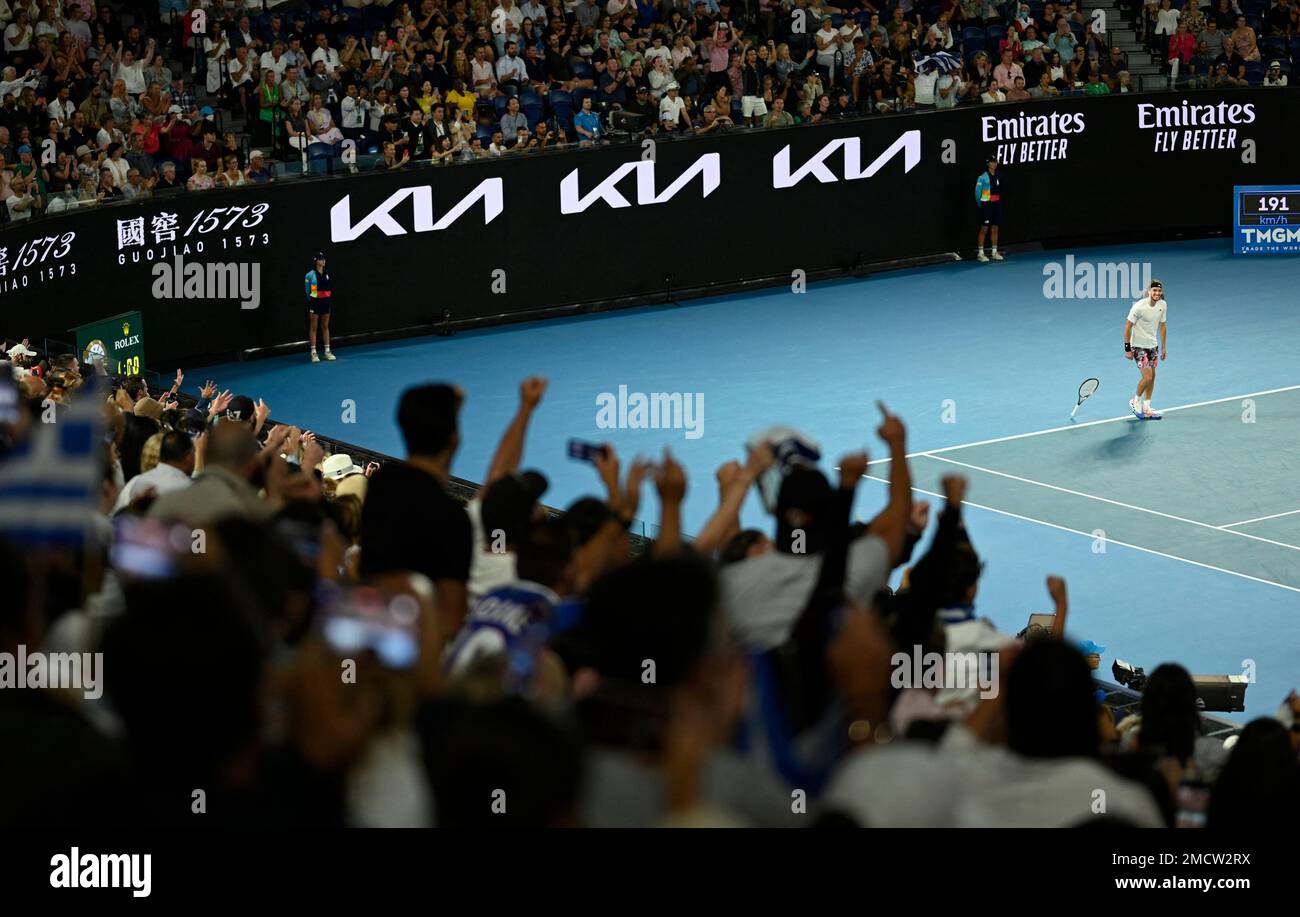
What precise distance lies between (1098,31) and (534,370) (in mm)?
14794

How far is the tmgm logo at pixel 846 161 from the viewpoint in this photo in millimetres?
31953

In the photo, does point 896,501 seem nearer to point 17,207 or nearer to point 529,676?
point 529,676

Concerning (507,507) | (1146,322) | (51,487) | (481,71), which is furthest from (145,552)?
(481,71)

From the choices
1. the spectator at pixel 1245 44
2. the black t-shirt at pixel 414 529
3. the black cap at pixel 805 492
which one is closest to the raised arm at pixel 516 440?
the black t-shirt at pixel 414 529

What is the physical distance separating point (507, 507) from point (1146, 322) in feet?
60.7

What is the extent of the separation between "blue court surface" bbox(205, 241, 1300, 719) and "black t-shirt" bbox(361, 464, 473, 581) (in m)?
10.4

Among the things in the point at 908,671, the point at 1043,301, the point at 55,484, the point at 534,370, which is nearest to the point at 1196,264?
the point at 1043,301

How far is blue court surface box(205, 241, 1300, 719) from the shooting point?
18.2 m

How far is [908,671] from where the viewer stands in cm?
647

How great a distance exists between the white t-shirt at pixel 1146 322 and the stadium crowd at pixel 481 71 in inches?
379

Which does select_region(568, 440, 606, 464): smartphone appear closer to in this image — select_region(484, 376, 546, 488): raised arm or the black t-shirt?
select_region(484, 376, 546, 488): raised arm

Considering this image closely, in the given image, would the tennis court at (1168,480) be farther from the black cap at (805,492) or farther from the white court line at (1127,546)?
the black cap at (805,492)

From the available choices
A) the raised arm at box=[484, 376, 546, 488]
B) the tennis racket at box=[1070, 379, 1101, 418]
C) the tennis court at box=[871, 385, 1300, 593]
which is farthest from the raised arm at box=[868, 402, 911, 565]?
the tennis racket at box=[1070, 379, 1101, 418]

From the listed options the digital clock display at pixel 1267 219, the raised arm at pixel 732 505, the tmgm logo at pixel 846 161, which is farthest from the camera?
the digital clock display at pixel 1267 219
